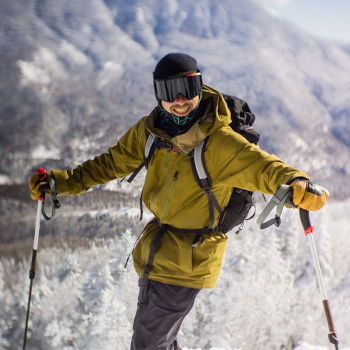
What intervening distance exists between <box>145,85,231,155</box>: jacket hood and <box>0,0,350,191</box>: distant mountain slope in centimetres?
379

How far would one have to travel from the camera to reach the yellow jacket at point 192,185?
5.33ft

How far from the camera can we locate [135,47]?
7645mm

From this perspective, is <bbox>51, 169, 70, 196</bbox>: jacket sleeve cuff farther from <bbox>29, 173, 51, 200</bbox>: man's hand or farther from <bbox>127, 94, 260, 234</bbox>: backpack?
<bbox>127, 94, 260, 234</bbox>: backpack

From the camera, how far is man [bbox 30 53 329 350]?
1.71m

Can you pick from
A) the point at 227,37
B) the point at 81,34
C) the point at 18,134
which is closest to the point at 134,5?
the point at 81,34

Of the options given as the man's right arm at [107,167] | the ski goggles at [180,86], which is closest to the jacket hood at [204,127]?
the ski goggles at [180,86]

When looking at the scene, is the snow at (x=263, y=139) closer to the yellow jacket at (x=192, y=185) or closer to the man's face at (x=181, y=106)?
the yellow jacket at (x=192, y=185)

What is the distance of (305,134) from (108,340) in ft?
16.8

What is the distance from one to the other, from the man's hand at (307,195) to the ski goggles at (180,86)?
0.70 metres

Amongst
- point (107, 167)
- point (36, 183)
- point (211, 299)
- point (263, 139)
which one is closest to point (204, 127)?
point (107, 167)

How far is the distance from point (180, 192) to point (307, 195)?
2.16 ft

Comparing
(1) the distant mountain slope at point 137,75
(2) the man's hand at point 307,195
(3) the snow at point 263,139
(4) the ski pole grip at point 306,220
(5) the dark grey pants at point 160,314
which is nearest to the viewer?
(2) the man's hand at point 307,195

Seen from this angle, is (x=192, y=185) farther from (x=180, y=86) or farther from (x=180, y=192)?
(x=180, y=86)

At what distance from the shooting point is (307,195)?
4.25 ft
